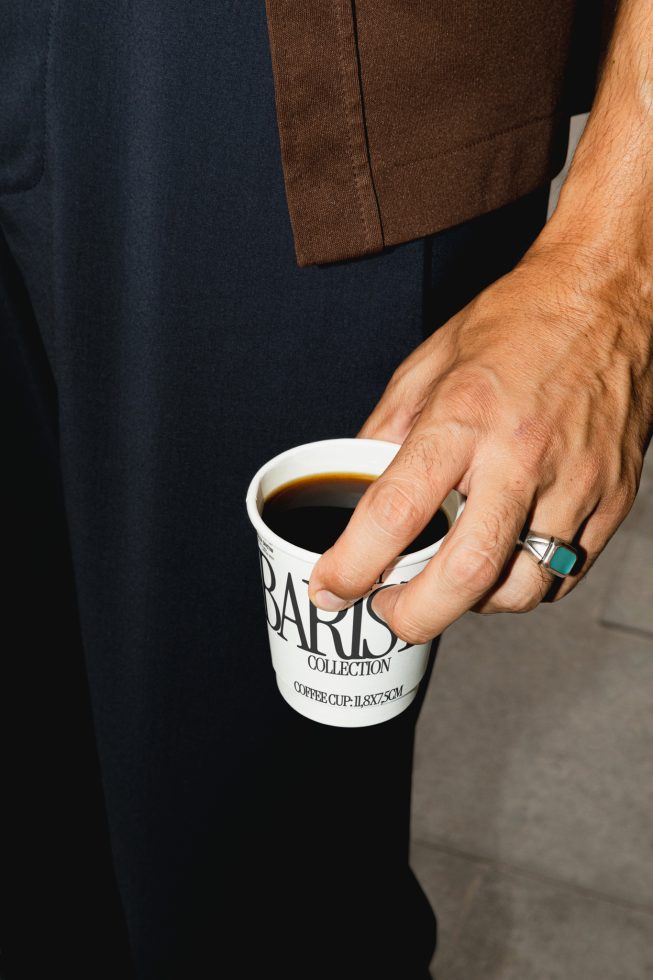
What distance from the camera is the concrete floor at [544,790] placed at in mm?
1483

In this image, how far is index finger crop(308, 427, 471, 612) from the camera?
621 mm

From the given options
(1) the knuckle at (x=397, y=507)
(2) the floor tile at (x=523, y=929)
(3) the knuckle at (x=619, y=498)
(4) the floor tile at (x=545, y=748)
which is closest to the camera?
(1) the knuckle at (x=397, y=507)

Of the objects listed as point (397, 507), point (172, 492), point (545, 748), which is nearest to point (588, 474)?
point (397, 507)

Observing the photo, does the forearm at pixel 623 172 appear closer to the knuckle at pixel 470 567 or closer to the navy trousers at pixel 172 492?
the navy trousers at pixel 172 492

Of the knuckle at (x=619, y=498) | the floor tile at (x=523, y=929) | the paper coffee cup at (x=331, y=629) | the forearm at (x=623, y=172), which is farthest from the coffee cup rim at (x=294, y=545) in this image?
the floor tile at (x=523, y=929)

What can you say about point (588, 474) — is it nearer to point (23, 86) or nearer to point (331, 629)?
point (331, 629)

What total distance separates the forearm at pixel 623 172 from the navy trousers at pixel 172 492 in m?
0.12

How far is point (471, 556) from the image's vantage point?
0.62 metres

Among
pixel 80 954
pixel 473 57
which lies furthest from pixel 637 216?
pixel 80 954

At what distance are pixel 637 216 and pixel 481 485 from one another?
1.00 ft

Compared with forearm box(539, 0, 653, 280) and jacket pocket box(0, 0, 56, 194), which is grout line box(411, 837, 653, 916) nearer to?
forearm box(539, 0, 653, 280)

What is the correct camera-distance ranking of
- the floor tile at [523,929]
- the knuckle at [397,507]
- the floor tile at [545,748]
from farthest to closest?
the floor tile at [545,748]
the floor tile at [523,929]
the knuckle at [397,507]

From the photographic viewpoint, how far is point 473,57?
2.42ft

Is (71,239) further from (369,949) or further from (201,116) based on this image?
(369,949)
